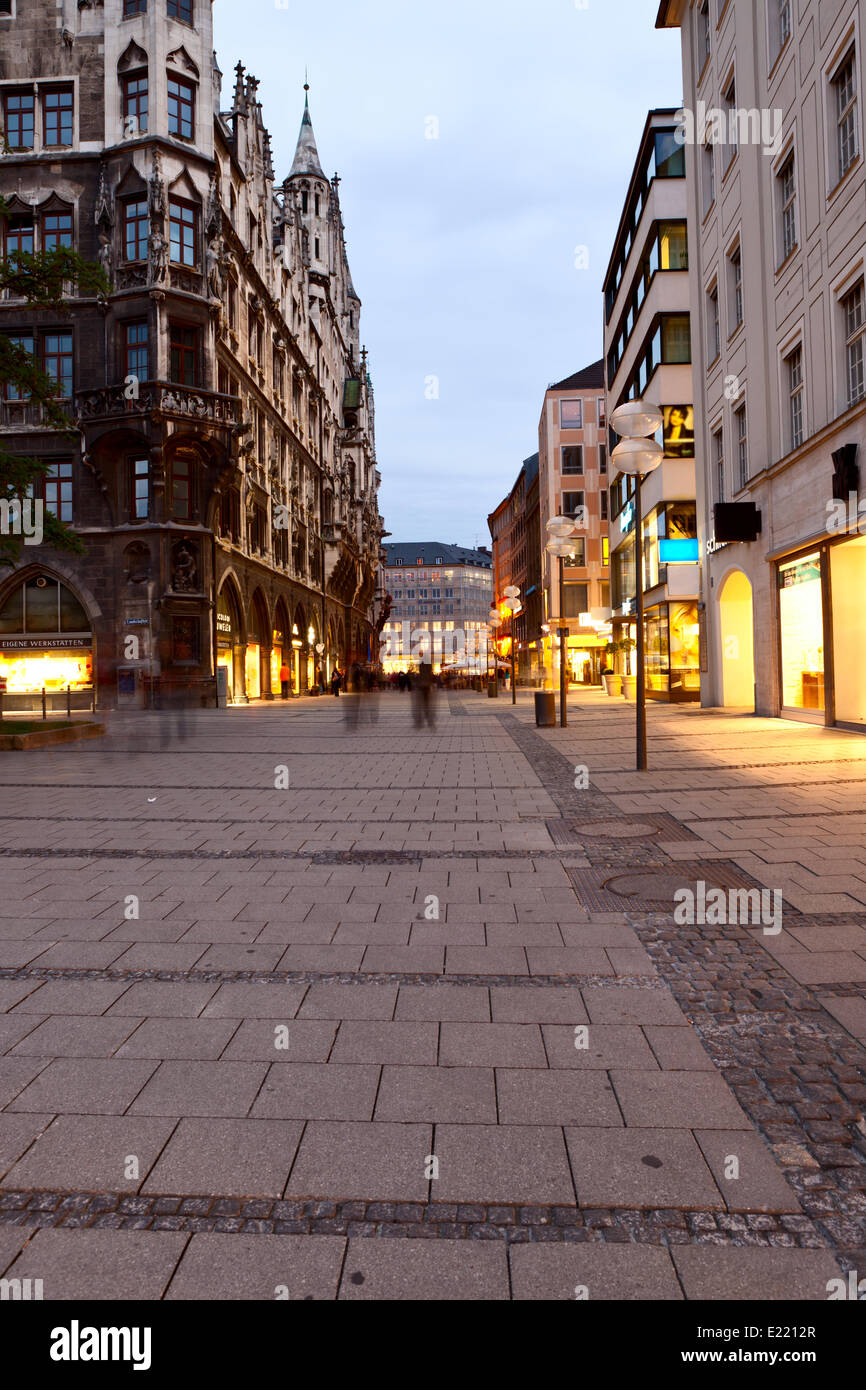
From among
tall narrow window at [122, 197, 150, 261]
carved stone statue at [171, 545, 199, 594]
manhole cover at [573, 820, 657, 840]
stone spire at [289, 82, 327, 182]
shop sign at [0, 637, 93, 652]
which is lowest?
manhole cover at [573, 820, 657, 840]

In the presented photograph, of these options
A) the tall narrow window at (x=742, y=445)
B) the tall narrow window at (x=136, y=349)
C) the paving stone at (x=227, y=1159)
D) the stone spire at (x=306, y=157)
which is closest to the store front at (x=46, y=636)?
the tall narrow window at (x=136, y=349)

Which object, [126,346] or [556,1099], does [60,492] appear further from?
[556,1099]

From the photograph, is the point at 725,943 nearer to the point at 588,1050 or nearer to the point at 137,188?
the point at 588,1050

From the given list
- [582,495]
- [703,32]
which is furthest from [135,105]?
[582,495]

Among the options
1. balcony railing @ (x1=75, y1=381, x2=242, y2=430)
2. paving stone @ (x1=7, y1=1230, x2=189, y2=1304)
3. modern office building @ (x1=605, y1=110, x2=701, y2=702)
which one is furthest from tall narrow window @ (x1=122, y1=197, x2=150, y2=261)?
paving stone @ (x1=7, y1=1230, x2=189, y2=1304)

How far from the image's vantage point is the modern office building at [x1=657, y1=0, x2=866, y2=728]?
15312mm

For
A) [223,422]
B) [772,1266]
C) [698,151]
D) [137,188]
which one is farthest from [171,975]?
[137,188]

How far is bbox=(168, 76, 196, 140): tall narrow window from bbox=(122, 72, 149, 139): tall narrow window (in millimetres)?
913

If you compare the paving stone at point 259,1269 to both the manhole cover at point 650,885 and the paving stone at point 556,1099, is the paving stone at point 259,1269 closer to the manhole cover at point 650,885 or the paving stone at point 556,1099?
the paving stone at point 556,1099

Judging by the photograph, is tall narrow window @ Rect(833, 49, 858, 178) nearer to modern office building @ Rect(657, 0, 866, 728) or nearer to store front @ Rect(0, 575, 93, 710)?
modern office building @ Rect(657, 0, 866, 728)

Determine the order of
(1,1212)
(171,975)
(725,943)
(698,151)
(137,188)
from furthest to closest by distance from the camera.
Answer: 1. (137,188)
2. (698,151)
3. (725,943)
4. (171,975)
5. (1,1212)

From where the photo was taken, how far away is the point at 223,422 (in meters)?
33.7

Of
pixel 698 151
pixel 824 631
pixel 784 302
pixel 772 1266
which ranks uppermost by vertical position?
pixel 698 151

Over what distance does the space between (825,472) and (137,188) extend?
29.2m
